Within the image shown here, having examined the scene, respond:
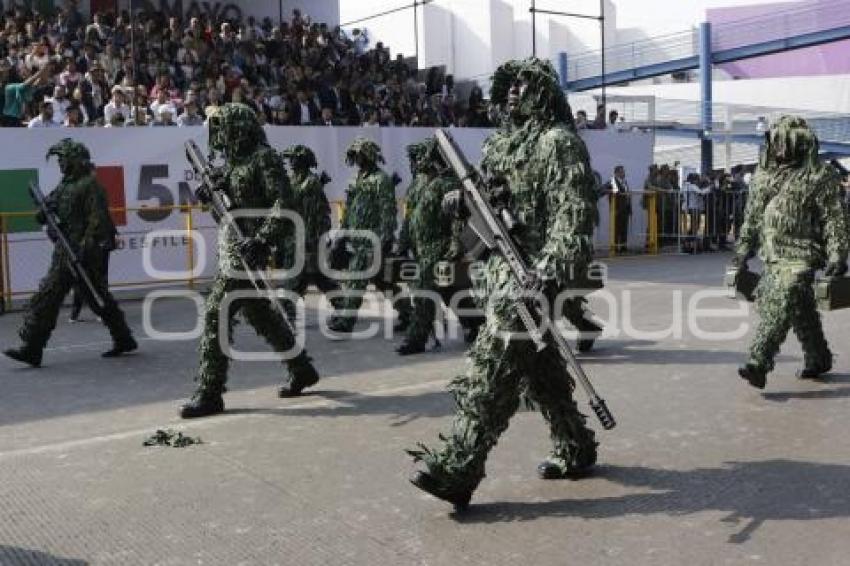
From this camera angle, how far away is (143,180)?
45.9 ft

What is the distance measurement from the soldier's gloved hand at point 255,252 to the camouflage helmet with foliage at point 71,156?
326 cm

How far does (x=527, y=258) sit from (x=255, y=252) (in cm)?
243

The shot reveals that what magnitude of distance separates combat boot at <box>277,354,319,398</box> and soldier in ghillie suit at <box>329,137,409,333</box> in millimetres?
2786

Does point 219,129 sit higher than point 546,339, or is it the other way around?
point 219,129

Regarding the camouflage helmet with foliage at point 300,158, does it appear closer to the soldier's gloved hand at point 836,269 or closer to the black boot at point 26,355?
the black boot at point 26,355

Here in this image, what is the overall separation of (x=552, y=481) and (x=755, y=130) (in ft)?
80.9

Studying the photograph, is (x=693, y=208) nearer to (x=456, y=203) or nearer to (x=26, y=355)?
(x=26, y=355)

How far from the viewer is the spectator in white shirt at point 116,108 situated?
14.6 m

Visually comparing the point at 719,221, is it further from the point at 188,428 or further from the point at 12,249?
the point at 188,428

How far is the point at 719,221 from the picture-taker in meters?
20.3

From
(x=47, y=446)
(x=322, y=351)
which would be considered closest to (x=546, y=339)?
(x=47, y=446)

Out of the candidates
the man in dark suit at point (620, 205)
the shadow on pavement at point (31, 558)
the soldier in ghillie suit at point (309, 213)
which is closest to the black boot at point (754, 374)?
the shadow on pavement at point (31, 558)

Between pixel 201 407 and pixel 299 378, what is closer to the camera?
pixel 201 407

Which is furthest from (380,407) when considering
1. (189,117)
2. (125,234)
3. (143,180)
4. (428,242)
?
(189,117)
